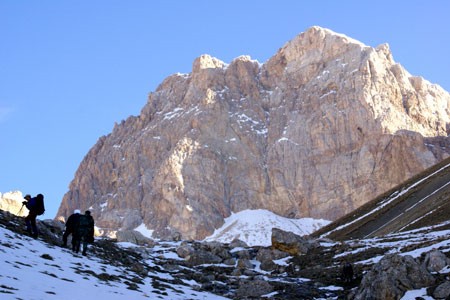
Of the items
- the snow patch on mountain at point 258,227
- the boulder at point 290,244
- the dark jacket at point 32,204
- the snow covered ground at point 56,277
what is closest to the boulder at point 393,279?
the snow covered ground at point 56,277

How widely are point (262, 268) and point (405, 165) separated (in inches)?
6053

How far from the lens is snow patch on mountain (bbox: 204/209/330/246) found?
182637mm

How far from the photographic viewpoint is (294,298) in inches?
1055

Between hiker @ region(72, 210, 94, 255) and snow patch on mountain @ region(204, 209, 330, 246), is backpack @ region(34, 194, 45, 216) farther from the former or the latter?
snow patch on mountain @ region(204, 209, 330, 246)

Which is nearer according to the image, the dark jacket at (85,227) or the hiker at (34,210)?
the hiker at (34,210)

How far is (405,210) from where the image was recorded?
72188 mm

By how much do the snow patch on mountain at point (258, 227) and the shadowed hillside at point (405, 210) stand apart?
93.9 meters

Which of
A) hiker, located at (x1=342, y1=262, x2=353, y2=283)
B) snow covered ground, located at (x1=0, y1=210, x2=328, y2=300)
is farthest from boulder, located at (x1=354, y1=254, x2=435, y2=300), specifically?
snow covered ground, located at (x1=0, y1=210, x2=328, y2=300)

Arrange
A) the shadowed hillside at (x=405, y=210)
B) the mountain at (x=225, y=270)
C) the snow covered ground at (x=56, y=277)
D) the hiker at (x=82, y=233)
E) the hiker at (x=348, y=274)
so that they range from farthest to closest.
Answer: the shadowed hillside at (x=405, y=210)
the hiker at (x=348, y=274)
the hiker at (x=82, y=233)
the mountain at (x=225, y=270)
the snow covered ground at (x=56, y=277)

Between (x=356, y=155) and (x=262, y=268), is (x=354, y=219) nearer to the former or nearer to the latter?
(x=262, y=268)

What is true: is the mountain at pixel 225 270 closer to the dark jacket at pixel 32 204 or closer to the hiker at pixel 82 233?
the hiker at pixel 82 233

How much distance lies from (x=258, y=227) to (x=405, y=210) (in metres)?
120

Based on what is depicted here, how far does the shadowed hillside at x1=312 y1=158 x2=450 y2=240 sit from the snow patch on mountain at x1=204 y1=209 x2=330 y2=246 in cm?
9393

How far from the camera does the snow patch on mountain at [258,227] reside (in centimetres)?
18264
